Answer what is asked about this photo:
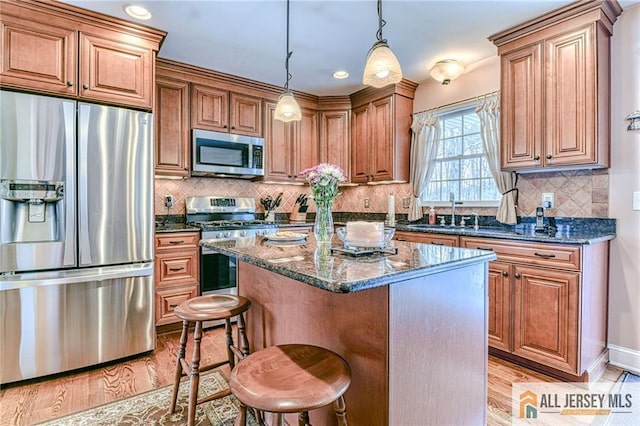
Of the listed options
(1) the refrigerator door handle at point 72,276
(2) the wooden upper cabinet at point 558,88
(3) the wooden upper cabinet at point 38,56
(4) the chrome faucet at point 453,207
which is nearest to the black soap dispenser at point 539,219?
(2) the wooden upper cabinet at point 558,88

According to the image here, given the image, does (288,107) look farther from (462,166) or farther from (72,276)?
(462,166)

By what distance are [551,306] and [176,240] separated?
3.02 m

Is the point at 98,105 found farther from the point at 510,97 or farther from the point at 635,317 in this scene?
the point at 635,317

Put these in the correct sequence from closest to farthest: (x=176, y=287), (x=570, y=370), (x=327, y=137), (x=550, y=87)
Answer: (x=570, y=370), (x=550, y=87), (x=176, y=287), (x=327, y=137)

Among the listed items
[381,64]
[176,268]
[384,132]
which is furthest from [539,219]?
[176,268]

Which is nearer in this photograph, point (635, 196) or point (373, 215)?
point (635, 196)

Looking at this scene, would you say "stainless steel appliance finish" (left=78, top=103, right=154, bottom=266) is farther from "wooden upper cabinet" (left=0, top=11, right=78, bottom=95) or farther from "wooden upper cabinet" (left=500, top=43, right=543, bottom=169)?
"wooden upper cabinet" (left=500, top=43, right=543, bottom=169)

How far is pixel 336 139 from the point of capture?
443cm

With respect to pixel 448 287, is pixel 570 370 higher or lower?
lower

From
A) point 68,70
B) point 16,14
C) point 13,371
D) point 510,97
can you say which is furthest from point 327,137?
point 13,371

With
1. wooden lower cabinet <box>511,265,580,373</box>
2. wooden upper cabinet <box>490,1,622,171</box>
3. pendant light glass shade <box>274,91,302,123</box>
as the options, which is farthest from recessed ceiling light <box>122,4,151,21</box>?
wooden lower cabinet <box>511,265,580,373</box>

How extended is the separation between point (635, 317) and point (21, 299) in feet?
13.7

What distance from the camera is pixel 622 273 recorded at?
2.43 meters

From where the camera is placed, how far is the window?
11.1 ft
